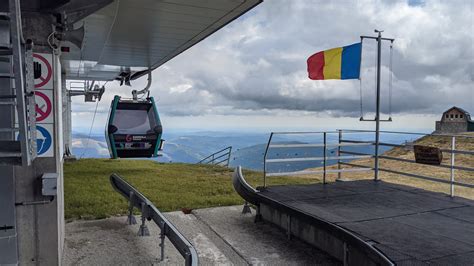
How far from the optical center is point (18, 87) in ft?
9.51

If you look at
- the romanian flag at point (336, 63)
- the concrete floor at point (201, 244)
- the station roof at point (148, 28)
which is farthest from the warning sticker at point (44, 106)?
the romanian flag at point (336, 63)

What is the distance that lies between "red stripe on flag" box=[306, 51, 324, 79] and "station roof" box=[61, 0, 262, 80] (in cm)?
253

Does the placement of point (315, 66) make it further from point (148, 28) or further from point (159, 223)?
point (159, 223)

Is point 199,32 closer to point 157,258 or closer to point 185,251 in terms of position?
point 157,258

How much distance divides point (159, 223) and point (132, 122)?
25.8ft

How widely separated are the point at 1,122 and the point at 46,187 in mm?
860

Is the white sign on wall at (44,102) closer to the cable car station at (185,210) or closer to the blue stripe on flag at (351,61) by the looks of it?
the cable car station at (185,210)

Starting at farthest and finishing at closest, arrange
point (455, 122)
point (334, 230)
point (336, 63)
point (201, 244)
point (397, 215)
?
point (455, 122) → point (336, 63) → point (201, 244) → point (397, 215) → point (334, 230)

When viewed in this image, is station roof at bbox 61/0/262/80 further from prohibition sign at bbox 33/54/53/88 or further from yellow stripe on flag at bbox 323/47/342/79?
yellow stripe on flag at bbox 323/47/342/79

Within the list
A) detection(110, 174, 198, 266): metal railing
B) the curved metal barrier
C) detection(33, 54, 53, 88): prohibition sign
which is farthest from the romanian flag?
detection(33, 54, 53, 88): prohibition sign

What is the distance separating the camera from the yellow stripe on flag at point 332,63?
28.0ft

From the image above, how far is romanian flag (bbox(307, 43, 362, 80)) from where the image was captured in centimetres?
827

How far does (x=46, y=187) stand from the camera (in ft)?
14.6

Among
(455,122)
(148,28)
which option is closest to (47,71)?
(148,28)
